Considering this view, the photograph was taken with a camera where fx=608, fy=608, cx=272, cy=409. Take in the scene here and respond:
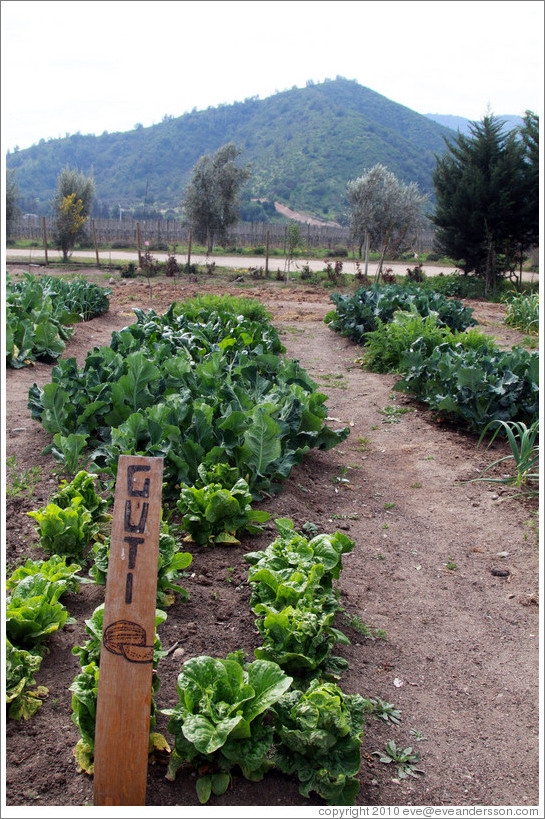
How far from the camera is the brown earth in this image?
237 centimetres

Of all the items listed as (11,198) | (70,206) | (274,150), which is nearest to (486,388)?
(70,206)

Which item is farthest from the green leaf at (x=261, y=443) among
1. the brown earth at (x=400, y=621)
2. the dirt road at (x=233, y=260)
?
the dirt road at (x=233, y=260)

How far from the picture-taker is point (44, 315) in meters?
9.48

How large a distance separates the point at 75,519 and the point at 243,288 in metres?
17.2

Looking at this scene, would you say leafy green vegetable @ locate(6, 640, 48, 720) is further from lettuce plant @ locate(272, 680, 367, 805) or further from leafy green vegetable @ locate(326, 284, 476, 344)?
leafy green vegetable @ locate(326, 284, 476, 344)

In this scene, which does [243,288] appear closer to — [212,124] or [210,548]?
[210,548]

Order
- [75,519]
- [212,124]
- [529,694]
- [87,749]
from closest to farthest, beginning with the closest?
[87,749], [529,694], [75,519], [212,124]

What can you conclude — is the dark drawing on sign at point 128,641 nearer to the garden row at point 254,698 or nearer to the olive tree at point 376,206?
the garden row at point 254,698

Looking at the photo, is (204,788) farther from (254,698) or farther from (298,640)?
(298,640)

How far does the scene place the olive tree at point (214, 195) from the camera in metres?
34.9

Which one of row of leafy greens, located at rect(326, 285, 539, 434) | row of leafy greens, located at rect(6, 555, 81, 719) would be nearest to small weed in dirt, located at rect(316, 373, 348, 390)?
row of leafy greens, located at rect(326, 285, 539, 434)

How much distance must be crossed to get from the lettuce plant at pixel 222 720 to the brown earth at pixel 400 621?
8 centimetres

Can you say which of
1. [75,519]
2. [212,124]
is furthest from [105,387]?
[212,124]

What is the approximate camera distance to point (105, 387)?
5480 millimetres
